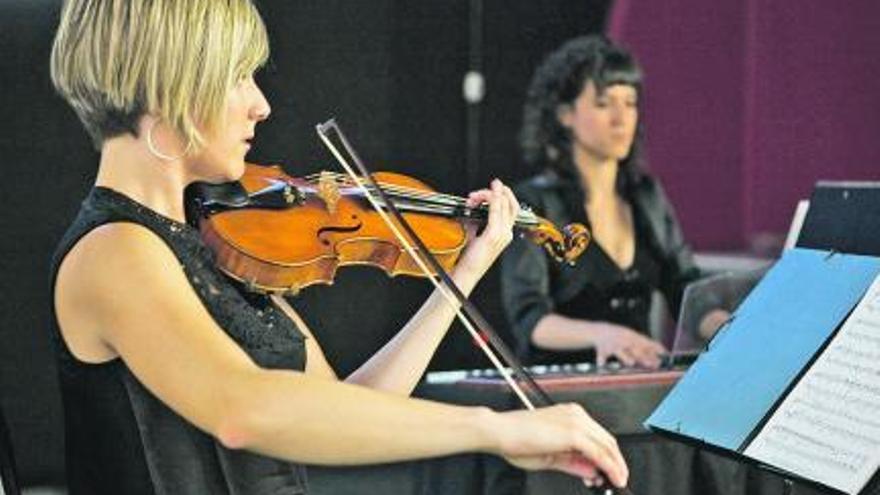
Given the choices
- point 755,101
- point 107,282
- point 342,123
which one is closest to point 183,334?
point 107,282

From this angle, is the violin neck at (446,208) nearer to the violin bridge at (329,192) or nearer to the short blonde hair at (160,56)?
the violin bridge at (329,192)

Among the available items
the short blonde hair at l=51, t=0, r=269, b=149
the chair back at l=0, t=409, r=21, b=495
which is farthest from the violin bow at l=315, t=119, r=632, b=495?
the chair back at l=0, t=409, r=21, b=495

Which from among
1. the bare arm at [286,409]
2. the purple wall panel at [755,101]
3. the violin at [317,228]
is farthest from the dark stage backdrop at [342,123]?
the bare arm at [286,409]

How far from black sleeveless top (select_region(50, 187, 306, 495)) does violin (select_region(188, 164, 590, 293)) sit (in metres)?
0.10

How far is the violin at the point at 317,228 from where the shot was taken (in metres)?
1.84

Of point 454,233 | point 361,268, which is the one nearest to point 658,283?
point 361,268

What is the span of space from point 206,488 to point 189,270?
0.79 ft

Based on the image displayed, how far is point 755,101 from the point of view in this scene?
4484 mm

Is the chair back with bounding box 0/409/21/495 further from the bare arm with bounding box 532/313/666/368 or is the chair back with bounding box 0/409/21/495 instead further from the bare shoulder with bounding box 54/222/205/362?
the bare arm with bounding box 532/313/666/368

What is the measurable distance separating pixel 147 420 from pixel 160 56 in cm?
39

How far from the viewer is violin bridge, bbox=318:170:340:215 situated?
80.7 inches

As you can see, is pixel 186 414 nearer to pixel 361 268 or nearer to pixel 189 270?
pixel 189 270

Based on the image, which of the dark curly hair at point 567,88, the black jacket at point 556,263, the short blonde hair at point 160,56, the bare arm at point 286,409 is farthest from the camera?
the dark curly hair at point 567,88

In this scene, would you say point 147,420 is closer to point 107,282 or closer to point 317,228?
point 107,282
